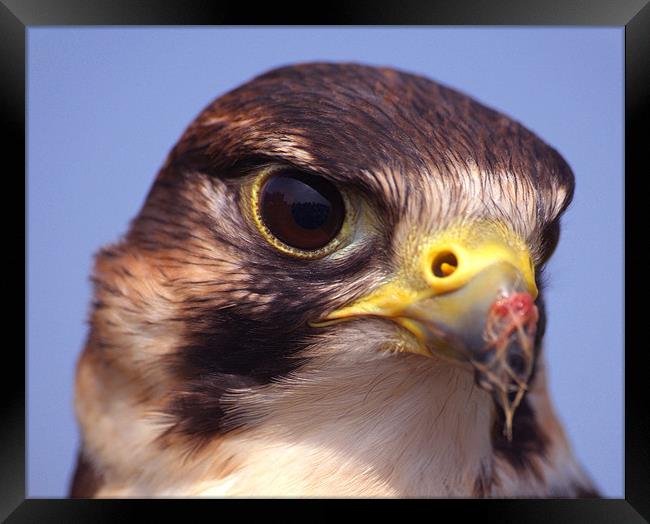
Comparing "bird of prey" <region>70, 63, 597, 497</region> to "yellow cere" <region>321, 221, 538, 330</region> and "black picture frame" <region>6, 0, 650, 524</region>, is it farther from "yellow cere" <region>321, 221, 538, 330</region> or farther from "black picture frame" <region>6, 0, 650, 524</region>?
"black picture frame" <region>6, 0, 650, 524</region>

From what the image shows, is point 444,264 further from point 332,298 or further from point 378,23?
point 378,23

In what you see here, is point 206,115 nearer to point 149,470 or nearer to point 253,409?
point 253,409

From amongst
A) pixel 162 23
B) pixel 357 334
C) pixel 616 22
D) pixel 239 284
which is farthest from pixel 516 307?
pixel 162 23

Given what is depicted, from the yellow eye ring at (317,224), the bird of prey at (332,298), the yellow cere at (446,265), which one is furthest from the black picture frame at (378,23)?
the yellow cere at (446,265)

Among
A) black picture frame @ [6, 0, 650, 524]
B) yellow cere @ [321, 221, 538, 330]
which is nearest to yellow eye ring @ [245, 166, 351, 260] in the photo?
yellow cere @ [321, 221, 538, 330]

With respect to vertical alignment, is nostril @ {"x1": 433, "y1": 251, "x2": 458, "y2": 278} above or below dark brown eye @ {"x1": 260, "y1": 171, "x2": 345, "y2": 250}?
below

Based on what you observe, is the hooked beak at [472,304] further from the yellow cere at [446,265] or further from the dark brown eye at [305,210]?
the dark brown eye at [305,210]
